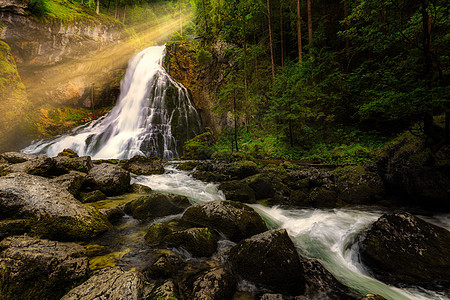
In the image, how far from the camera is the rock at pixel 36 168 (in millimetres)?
6867

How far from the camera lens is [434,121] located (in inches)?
223

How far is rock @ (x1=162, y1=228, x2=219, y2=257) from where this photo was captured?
3813mm

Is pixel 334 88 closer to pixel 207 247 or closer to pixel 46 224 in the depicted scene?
pixel 207 247

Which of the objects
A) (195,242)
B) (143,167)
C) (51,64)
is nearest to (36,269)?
(195,242)

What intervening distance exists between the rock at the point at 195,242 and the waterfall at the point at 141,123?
17676mm

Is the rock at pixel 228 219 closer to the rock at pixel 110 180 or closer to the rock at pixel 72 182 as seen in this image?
the rock at pixel 110 180

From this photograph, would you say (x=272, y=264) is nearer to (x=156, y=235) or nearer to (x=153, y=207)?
(x=156, y=235)

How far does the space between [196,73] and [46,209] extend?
89.0ft

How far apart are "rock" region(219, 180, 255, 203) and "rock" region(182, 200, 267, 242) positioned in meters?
2.33

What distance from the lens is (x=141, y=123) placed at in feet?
75.3

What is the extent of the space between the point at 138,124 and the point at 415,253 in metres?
25.4

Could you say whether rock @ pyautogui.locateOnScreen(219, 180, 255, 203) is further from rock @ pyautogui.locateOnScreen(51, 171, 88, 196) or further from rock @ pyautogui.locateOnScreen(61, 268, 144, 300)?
rock @ pyautogui.locateOnScreen(51, 171, 88, 196)

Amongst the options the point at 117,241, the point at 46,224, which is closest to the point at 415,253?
the point at 117,241

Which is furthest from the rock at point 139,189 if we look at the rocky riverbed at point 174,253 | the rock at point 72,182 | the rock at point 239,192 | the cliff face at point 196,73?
the cliff face at point 196,73
